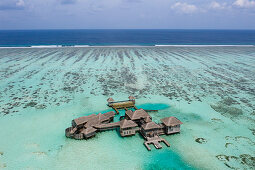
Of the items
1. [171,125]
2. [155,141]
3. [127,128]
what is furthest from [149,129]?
[171,125]

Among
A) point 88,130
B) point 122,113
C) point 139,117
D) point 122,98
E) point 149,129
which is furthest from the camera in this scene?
point 122,98

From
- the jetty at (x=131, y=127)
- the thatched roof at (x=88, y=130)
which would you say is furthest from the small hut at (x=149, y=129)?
the thatched roof at (x=88, y=130)

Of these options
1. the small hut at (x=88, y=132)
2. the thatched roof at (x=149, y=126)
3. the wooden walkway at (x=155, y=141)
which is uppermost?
the thatched roof at (x=149, y=126)

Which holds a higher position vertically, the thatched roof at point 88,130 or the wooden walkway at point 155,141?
the thatched roof at point 88,130

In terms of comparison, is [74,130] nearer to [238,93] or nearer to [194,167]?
[194,167]

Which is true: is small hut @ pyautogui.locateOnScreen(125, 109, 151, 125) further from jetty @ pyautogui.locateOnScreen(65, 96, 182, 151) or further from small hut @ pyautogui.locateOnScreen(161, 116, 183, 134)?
small hut @ pyautogui.locateOnScreen(161, 116, 183, 134)

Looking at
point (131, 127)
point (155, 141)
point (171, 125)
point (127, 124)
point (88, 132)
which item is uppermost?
point (127, 124)

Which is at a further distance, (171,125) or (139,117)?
(139,117)

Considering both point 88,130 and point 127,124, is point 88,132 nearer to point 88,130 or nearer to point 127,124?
point 88,130

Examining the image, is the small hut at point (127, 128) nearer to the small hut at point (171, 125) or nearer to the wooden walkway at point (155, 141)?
the wooden walkway at point (155, 141)
